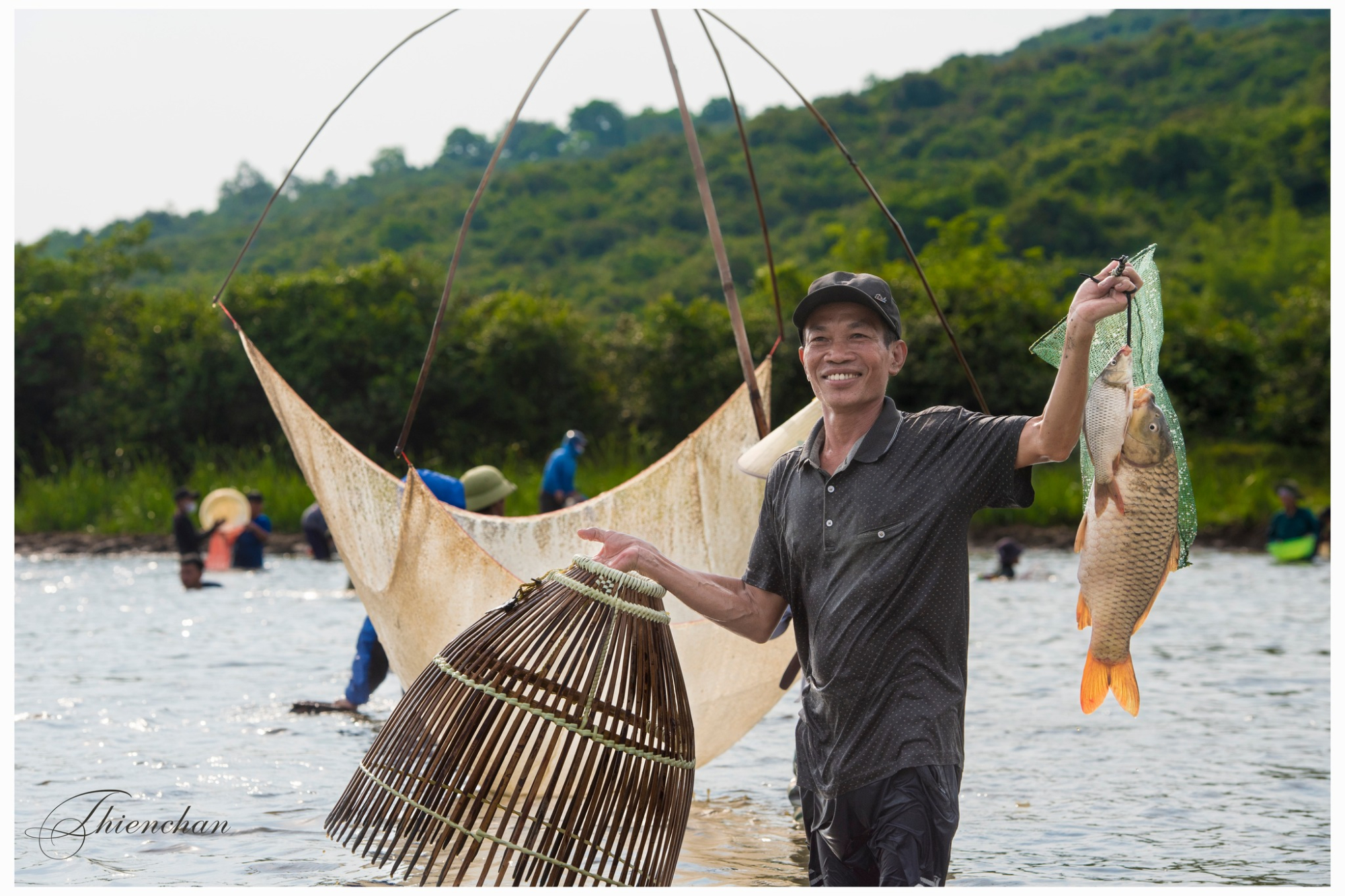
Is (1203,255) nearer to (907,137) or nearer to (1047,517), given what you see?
(907,137)

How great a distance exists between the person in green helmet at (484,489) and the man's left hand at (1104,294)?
15.4 ft

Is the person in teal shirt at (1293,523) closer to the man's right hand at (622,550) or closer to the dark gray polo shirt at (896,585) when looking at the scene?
the dark gray polo shirt at (896,585)

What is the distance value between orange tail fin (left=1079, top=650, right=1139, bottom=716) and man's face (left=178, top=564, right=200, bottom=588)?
12.5 metres

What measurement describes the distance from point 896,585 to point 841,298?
1.87ft

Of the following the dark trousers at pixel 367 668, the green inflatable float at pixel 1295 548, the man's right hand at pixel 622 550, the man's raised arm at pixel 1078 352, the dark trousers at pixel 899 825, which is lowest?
the green inflatable float at pixel 1295 548

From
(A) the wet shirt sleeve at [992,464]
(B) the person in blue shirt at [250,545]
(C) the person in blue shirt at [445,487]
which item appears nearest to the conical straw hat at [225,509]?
(B) the person in blue shirt at [250,545]

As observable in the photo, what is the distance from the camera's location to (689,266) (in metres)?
40.5

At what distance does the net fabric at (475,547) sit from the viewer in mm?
4672

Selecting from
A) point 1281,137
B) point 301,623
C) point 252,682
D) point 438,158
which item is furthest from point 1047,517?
point 438,158

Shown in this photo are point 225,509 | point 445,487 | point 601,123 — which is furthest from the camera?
point 601,123

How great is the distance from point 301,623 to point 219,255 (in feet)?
122

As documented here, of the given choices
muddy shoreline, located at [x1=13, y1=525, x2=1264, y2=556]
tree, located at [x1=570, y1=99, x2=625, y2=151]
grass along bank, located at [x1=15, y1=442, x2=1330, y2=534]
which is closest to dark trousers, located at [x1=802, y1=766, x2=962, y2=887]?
grass along bank, located at [x1=15, y1=442, x2=1330, y2=534]

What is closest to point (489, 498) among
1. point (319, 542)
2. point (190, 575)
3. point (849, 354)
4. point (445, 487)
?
point (445, 487)

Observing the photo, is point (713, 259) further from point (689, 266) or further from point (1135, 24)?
point (1135, 24)
